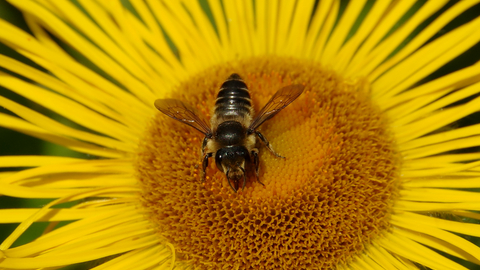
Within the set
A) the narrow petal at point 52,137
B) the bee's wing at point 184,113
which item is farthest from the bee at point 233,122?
the narrow petal at point 52,137

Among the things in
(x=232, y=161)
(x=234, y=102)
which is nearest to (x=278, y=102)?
(x=234, y=102)

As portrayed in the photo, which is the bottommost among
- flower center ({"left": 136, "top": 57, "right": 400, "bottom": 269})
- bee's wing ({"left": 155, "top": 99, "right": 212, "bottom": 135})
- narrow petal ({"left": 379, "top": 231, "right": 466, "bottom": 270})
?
narrow petal ({"left": 379, "top": 231, "right": 466, "bottom": 270})

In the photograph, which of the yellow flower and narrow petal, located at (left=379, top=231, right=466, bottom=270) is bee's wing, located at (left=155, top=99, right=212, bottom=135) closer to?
the yellow flower

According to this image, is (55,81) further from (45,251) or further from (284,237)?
(284,237)

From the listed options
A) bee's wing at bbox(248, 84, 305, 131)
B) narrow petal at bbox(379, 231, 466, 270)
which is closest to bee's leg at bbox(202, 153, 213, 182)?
bee's wing at bbox(248, 84, 305, 131)

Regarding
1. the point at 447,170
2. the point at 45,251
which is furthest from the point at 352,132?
the point at 45,251

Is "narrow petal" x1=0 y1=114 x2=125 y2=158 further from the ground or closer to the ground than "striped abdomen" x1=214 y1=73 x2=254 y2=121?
closer to the ground

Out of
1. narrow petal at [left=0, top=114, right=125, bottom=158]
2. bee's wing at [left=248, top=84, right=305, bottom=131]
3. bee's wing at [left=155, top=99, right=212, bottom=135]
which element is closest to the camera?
bee's wing at [left=248, top=84, right=305, bottom=131]

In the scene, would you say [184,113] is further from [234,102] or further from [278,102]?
[278,102]
